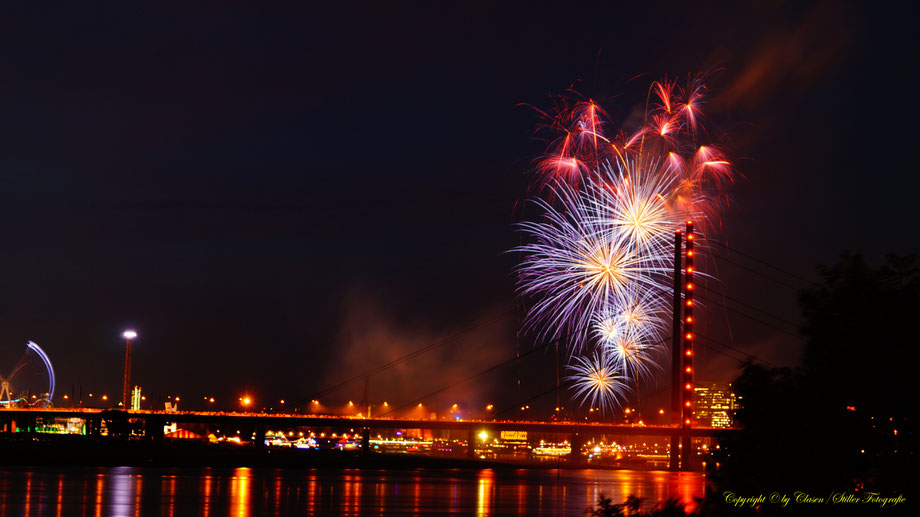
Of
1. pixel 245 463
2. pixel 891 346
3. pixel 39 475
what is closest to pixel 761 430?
pixel 891 346

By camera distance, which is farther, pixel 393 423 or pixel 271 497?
pixel 393 423

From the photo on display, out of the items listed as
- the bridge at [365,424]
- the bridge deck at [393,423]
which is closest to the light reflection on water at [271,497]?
the bridge deck at [393,423]

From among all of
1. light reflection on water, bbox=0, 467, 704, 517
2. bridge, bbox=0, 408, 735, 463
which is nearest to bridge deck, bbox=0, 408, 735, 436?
bridge, bbox=0, 408, 735, 463

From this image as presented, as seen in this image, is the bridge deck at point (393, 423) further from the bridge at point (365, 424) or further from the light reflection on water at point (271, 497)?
the light reflection on water at point (271, 497)

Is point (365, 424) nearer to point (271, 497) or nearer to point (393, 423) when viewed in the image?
point (393, 423)

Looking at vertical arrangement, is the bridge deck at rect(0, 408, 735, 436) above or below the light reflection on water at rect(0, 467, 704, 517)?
above

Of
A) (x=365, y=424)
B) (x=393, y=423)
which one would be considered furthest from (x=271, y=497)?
(x=393, y=423)

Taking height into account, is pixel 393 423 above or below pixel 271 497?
above

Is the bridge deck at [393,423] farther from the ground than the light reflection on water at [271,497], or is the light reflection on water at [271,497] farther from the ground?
the bridge deck at [393,423]

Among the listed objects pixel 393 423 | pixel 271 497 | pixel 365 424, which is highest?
pixel 393 423

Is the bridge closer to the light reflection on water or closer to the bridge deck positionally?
the bridge deck

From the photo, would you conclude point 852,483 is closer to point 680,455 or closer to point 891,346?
point 891,346
